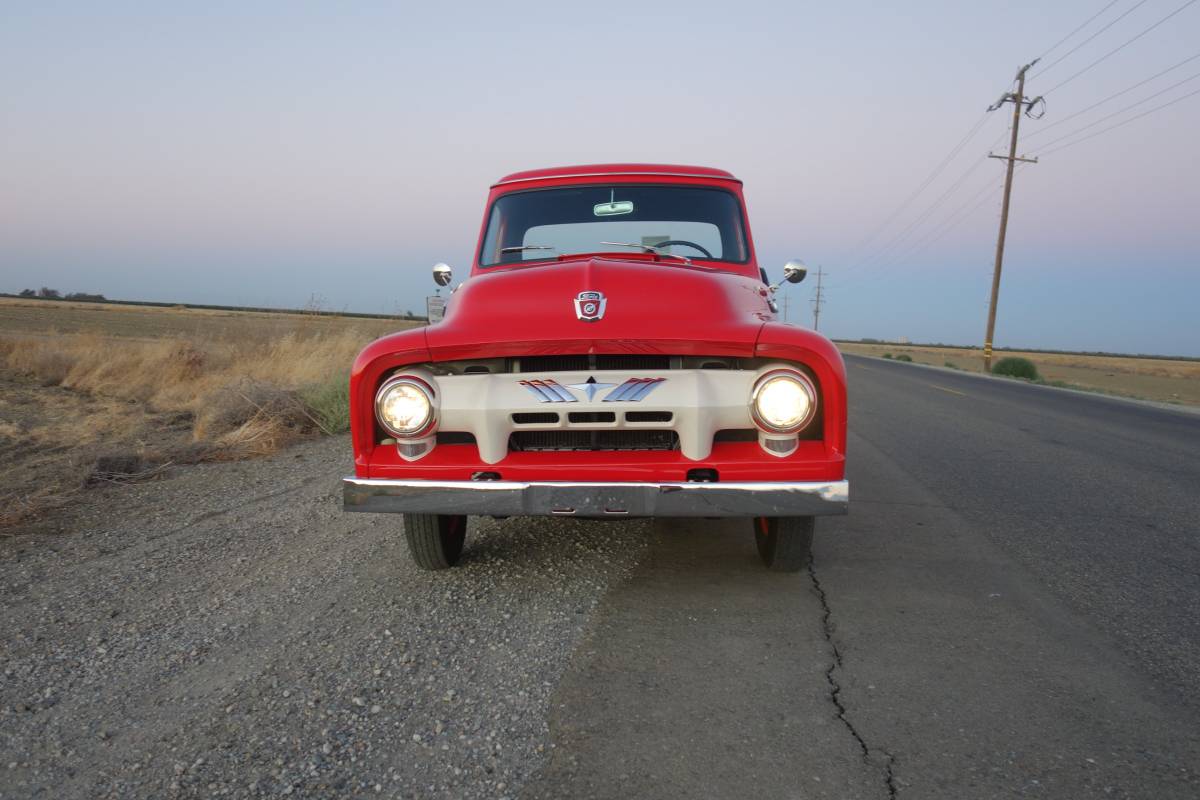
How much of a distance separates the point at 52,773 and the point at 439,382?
1.65 metres

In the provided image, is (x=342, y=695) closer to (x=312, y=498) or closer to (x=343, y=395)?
(x=312, y=498)

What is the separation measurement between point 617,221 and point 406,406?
2.24 m

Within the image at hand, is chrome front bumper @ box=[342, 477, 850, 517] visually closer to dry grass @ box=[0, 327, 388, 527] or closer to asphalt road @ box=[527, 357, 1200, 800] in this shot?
asphalt road @ box=[527, 357, 1200, 800]

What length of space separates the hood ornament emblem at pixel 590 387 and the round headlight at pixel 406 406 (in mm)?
567

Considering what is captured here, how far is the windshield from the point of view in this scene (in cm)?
→ 465

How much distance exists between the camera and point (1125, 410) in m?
13.2

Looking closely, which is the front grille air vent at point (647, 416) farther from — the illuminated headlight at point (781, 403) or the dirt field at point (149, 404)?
the dirt field at point (149, 404)

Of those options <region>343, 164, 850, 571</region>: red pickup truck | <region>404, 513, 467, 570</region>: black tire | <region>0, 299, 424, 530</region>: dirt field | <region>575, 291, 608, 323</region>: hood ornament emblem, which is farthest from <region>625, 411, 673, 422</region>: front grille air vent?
<region>0, 299, 424, 530</region>: dirt field

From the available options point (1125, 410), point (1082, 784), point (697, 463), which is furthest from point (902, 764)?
point (1125, 410)

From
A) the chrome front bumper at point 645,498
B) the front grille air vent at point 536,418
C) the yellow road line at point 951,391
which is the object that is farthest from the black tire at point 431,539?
the yellow road line at point 951,391

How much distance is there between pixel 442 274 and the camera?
4.83 meters

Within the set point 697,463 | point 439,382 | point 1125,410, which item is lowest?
point 1125,410

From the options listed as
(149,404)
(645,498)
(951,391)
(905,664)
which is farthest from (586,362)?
(951,391)

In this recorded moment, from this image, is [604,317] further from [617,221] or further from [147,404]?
[147,404]
